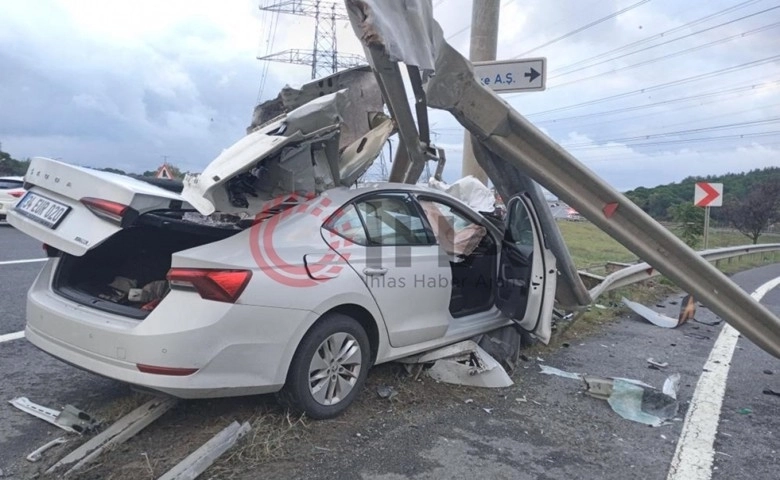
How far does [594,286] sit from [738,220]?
3186 centimetres

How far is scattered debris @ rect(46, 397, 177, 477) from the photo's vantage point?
2943 millimetres

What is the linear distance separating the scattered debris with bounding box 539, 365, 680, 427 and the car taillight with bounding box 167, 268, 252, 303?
281 cm

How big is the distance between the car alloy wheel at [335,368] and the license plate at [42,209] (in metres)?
1.69

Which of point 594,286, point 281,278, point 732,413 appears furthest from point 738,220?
point 281,278

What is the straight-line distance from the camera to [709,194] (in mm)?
13352

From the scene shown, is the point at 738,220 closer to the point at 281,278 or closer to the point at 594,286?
the point at 594,286

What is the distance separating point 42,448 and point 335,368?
1.69 metres

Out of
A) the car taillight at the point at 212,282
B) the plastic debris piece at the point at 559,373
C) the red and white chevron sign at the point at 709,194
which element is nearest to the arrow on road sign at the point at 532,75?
the plastic debris piece at the point at 559,373

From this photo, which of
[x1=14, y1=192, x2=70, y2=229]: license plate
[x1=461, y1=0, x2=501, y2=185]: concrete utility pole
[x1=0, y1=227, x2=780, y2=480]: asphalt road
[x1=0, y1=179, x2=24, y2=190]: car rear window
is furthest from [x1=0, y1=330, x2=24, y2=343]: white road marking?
[x1=0, y1=179, x2=24, y2=190]: car rear window

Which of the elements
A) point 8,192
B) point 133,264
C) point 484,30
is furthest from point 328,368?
point 8,192

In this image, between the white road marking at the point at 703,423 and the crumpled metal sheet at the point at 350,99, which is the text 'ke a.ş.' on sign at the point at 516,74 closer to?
the crumpled metal sheet at the point at 350,99

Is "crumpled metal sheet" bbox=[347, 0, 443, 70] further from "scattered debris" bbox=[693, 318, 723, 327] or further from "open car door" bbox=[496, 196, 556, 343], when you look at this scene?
"scattered debris" bbox=[693, 318, 723, 327]

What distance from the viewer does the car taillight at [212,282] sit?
9.95 feet

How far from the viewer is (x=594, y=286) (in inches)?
289
